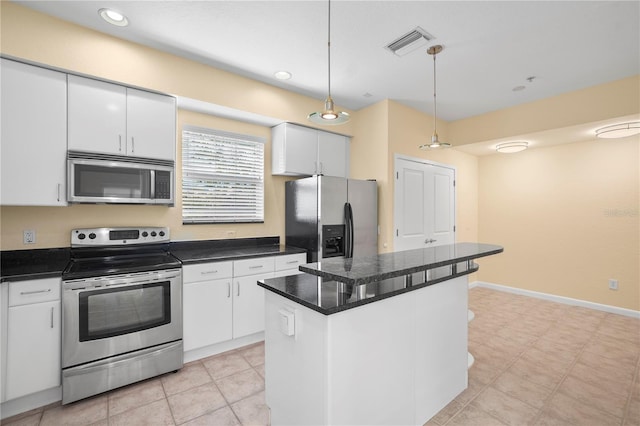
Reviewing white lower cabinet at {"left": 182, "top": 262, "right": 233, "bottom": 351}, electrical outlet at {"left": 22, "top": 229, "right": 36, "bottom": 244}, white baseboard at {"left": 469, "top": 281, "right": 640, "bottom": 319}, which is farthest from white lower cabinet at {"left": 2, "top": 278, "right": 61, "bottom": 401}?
white baseboard at {"left": 469, "top": 281, "right": 640, "bottom": 319}

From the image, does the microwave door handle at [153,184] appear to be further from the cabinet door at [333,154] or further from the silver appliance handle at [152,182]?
the cabinet door at [333,154]

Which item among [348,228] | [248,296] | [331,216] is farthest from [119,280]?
[348,228]

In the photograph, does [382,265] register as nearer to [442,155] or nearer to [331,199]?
[331,199]

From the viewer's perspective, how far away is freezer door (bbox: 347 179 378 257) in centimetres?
371

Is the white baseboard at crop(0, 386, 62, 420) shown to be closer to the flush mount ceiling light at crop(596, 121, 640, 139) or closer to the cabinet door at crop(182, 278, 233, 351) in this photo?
the cabinet door at crop(182, 278, 233, 351)

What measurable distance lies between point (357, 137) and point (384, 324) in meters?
3.18

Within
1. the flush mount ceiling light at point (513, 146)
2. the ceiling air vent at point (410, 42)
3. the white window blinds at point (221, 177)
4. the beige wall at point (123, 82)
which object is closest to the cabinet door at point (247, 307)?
the beige wall at point (123, 82)

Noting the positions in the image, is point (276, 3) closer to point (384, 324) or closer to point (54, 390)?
point (384, 324)

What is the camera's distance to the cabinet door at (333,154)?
3990mm

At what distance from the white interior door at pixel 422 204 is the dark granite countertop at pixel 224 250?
5.13 ft

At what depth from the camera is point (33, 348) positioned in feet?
6.83

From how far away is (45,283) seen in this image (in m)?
2.12

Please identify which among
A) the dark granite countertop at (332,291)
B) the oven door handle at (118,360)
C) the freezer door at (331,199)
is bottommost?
the oven door handle at (118,360)

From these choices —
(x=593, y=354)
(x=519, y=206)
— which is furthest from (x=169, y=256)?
(x=519, y=206)
